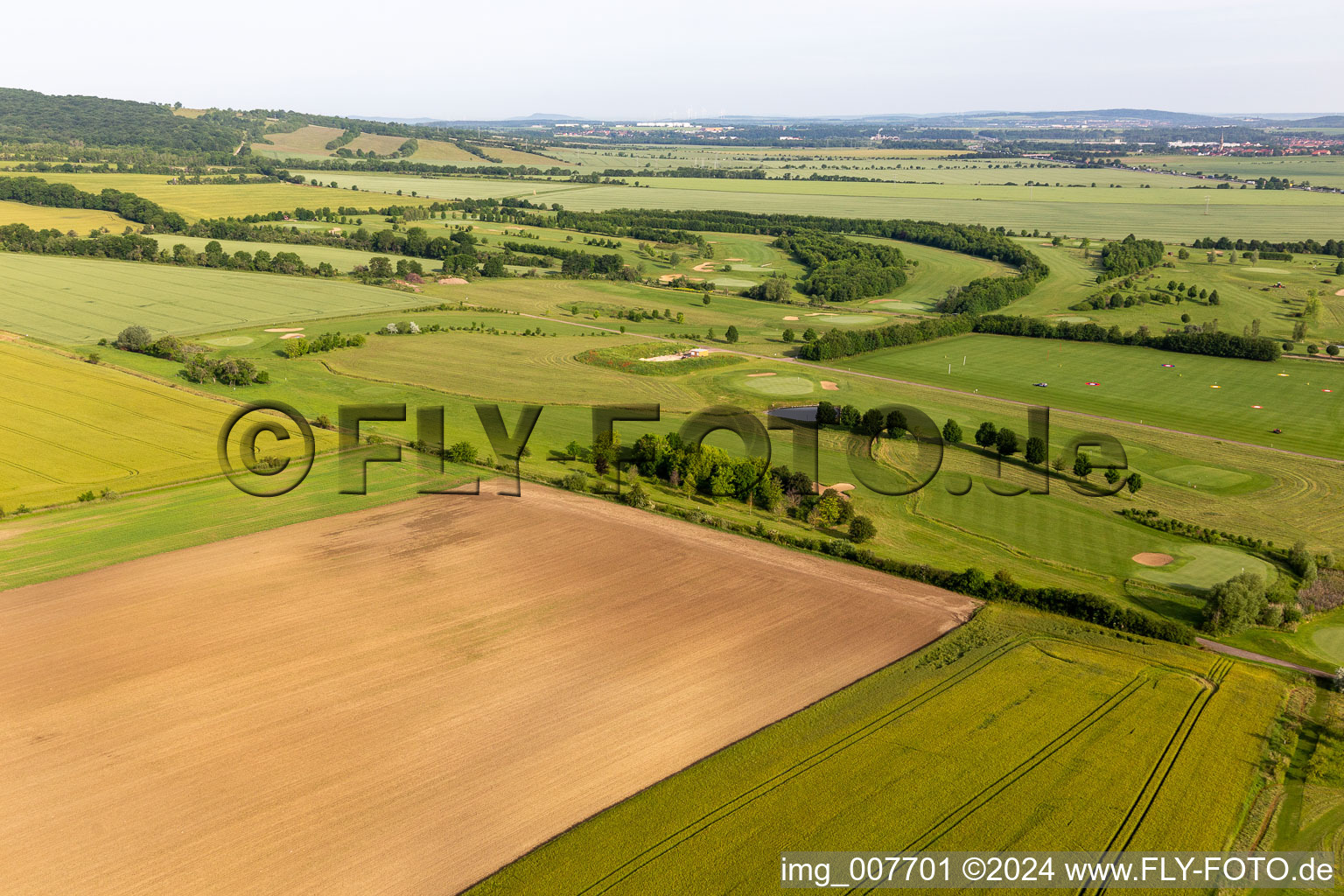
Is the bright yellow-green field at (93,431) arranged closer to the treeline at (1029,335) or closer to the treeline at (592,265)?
the treeline at (1029,335)

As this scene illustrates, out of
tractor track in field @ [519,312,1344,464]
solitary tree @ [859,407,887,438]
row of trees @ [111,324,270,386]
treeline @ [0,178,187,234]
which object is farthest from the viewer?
treeline @ [0,178,187,234]

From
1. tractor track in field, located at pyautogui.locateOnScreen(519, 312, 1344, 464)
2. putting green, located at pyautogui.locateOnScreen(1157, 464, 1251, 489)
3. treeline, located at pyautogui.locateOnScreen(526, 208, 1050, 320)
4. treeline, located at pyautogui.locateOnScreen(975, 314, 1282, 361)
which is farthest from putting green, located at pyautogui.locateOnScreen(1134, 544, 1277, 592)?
treeline, located at pyautogui.locateOnScreen(526, 208, 1050, 320)

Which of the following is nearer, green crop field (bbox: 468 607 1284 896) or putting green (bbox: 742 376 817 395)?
green crop field (bbox: 468 607 1284 896)

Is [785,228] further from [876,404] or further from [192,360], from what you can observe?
[192,360]

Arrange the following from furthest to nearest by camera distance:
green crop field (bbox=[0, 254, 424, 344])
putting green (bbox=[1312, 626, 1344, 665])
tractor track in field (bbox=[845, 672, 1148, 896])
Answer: green crop field (bbox=[0, 254, 424, 344]) < putting green (bbox=[1312, 626, 1344, 665]) < tractor track in field (bbox=[845, 672, 1148, 896])

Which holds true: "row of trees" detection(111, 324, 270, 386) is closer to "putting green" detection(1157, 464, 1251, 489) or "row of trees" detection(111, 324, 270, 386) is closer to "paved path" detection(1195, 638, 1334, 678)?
"paved path" detection(1195, 638, 1334, 678)

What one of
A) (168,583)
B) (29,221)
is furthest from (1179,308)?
(29,221)
